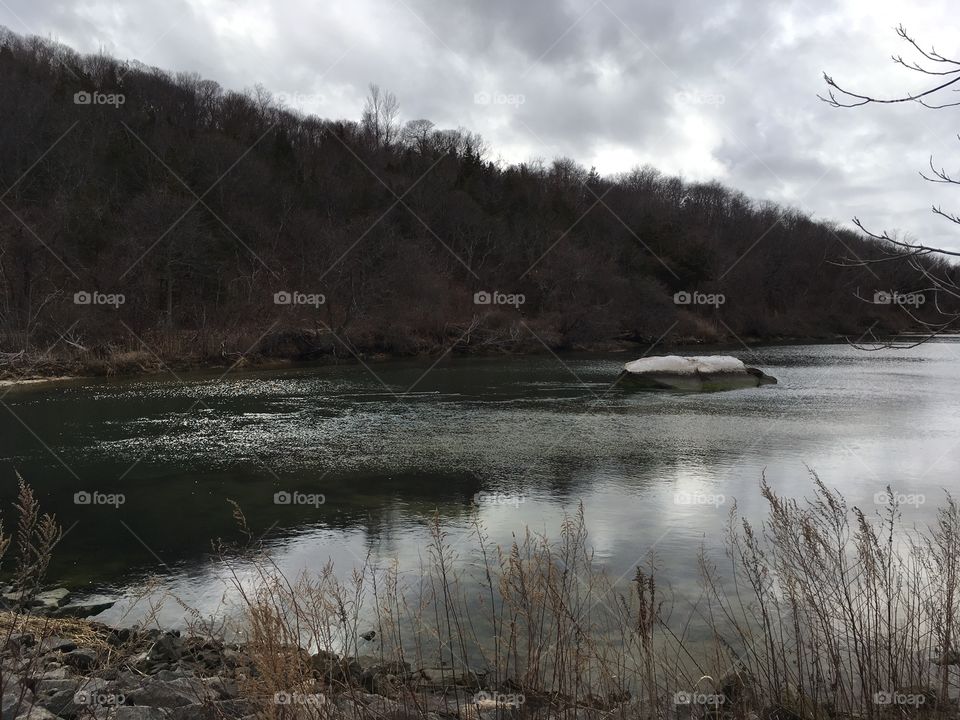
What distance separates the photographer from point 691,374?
1076 inches

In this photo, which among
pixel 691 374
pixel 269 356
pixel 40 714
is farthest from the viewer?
pixel 269 356

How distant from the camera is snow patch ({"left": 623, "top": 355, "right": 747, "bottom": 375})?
27438 millimetres

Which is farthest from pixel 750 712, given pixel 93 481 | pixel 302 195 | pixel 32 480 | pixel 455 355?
pixel 302 195

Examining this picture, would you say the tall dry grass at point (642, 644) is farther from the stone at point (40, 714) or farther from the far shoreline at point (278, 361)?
the far shoreline at point (278, 361)

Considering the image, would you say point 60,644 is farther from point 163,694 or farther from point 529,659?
point 529,659

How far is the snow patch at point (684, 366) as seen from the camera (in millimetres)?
27438

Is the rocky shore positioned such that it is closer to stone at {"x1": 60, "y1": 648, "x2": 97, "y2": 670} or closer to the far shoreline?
stone at {"x1": 60, "y1": 648, "x2": 97, "y2": 670}

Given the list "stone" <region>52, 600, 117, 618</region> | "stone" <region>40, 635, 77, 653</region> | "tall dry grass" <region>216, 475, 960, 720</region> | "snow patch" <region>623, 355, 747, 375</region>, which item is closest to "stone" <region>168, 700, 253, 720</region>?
"tall dry grass" <region>216, 475, 960, 720</region>

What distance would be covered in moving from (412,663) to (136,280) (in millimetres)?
40007

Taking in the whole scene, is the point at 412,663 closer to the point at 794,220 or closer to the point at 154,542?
the point at 154,542

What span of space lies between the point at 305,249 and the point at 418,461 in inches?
1556

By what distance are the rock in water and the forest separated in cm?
668

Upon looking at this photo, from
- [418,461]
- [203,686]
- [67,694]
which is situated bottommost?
[67,694]

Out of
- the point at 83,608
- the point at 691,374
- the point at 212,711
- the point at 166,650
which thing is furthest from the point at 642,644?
the point at 691,374
